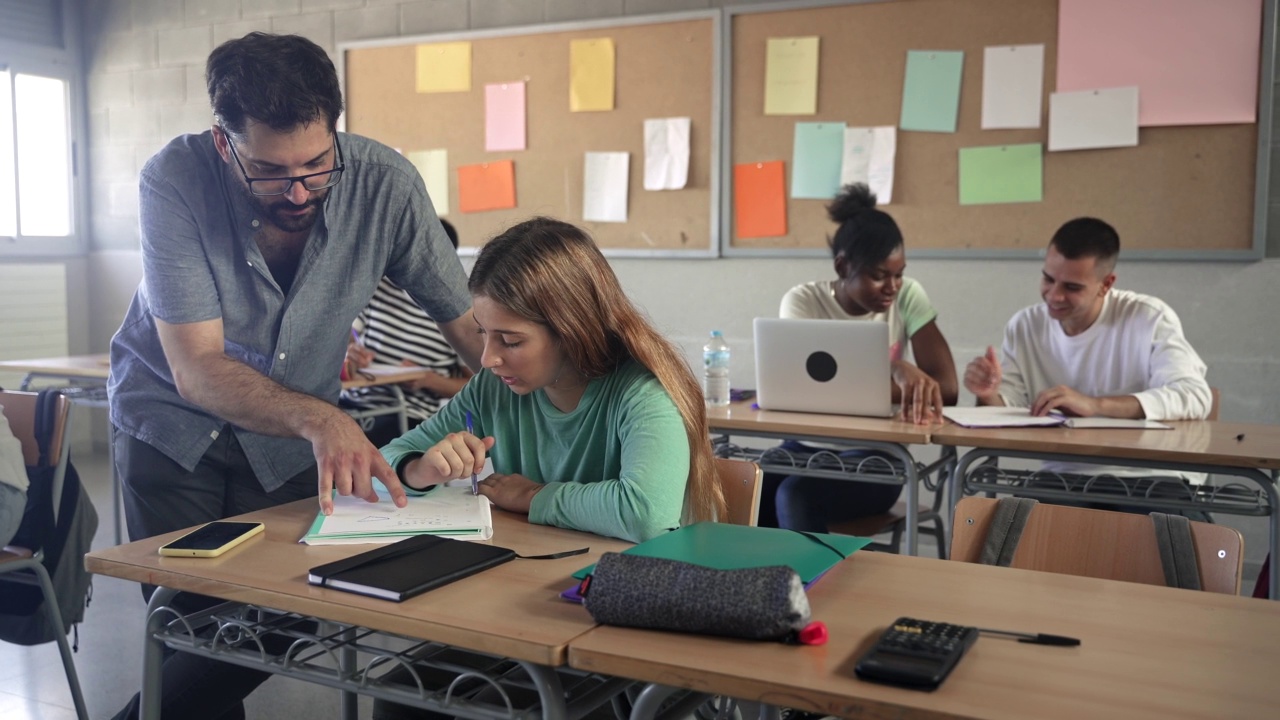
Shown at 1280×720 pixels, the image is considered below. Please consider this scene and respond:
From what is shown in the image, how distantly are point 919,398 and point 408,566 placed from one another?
67.3 inches

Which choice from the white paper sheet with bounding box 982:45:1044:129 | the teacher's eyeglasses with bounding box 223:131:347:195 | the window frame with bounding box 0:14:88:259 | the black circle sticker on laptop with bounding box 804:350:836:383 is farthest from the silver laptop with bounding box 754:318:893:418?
the window frame with bounding box 0:14:88:259

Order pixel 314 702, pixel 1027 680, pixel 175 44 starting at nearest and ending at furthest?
pixel 1027 680, pixel 314 702, pixel 175 44

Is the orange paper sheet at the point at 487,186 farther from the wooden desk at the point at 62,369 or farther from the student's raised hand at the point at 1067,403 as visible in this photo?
the student's raised hand at the point at 1067,403

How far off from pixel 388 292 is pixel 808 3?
190cm

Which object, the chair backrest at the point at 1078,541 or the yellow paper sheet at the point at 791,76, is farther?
the yellow paper sheet at the point at 791,76

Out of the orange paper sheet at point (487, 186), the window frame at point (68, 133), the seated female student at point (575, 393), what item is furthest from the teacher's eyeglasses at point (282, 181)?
the window frame at point (68, 133)

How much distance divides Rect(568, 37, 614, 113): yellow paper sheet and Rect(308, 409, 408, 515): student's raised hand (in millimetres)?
3184

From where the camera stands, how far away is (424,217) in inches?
79.0

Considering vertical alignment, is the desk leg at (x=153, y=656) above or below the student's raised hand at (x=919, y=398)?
below

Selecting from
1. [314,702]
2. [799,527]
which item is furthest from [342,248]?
[799,527]

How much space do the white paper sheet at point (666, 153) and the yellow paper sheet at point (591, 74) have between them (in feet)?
0.77

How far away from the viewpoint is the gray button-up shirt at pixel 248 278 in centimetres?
177

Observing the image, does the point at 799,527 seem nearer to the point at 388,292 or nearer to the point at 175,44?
the point at 388,292

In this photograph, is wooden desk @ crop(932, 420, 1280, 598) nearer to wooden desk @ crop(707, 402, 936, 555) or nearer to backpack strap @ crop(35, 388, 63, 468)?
wooden desk @ crop(707, 402, 936, 555)
